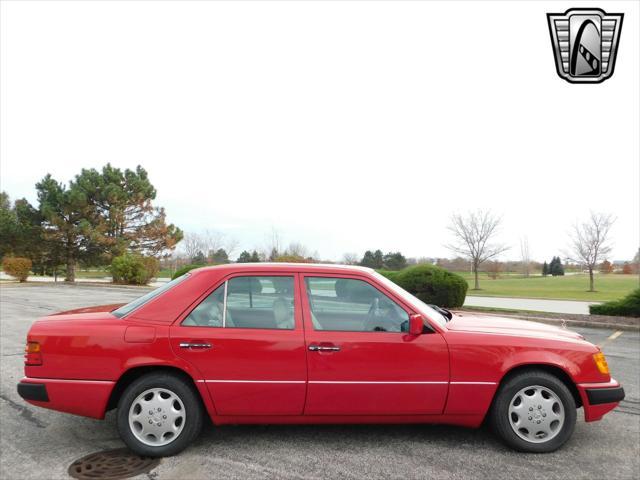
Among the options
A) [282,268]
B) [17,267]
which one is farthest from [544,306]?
[17,267]

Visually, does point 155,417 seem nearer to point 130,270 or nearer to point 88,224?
point 130,270

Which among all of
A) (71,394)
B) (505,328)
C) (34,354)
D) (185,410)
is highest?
(505,328)

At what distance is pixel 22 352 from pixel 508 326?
23.6 ft

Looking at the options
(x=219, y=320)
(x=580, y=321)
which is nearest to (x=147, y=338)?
(x=219, y=320)

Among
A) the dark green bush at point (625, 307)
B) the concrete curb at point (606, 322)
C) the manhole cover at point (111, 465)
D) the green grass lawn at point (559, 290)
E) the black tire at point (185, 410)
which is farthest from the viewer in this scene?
the green grass lawn at point (559, 290)

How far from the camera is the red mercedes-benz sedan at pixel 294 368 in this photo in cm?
337

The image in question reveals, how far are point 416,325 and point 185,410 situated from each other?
1888 mm

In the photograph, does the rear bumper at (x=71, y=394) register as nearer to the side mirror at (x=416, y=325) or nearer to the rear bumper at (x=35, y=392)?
the rear bumper at (x=35, y=392)

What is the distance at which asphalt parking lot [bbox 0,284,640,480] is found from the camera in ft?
10.2

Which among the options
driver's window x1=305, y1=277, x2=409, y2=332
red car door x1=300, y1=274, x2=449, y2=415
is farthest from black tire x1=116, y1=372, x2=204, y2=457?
driver's window x1=305, y1=277, x2=409, y2=332

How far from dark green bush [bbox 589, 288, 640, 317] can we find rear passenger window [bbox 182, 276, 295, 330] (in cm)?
1243

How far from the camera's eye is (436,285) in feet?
46.9

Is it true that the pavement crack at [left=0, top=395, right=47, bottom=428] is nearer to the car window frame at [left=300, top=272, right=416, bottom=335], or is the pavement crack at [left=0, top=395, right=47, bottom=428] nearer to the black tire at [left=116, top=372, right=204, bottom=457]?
the black tire at [left=116, top=372, right=204, bottom=457]

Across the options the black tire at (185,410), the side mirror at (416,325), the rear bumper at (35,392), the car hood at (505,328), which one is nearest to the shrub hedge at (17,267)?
the rear bumper at (35,392)
